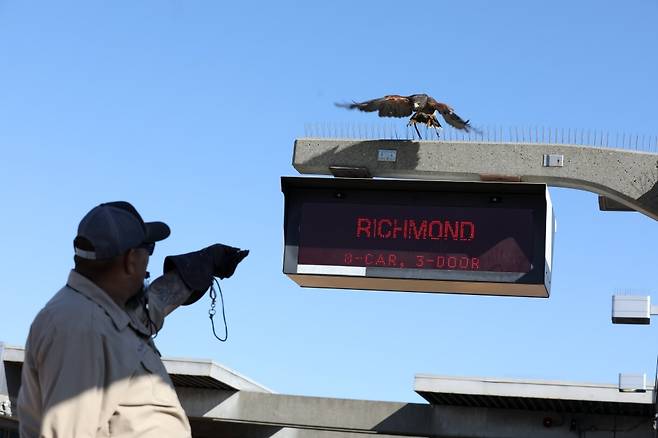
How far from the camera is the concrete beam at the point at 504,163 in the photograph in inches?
348

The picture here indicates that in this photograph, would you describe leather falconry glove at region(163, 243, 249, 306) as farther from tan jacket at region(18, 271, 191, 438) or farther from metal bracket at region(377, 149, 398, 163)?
metal bracket at region(377, 149, 398, 163)

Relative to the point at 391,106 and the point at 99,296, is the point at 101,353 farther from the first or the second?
the point at 391,106

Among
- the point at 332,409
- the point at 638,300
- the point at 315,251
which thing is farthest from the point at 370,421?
the point at 315,251

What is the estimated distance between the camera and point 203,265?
4.18 m

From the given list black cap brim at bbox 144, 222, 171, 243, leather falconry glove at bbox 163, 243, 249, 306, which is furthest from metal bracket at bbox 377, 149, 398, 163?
black cap brim at bbox 144, 222, 171, 243

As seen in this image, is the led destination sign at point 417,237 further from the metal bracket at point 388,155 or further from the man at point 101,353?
the man at point 101,353

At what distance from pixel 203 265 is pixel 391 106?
5.57 metres

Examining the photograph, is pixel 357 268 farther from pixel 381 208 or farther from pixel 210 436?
pixel 210 436

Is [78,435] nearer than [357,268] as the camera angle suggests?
Yes

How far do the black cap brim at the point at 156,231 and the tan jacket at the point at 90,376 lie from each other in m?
0.25

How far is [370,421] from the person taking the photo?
20.2 meters

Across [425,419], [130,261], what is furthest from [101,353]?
[425,419]

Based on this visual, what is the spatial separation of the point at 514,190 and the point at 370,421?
11.6m

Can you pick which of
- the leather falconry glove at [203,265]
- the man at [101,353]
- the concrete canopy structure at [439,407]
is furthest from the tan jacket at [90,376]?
the concrete canopy structure at [439,407]
